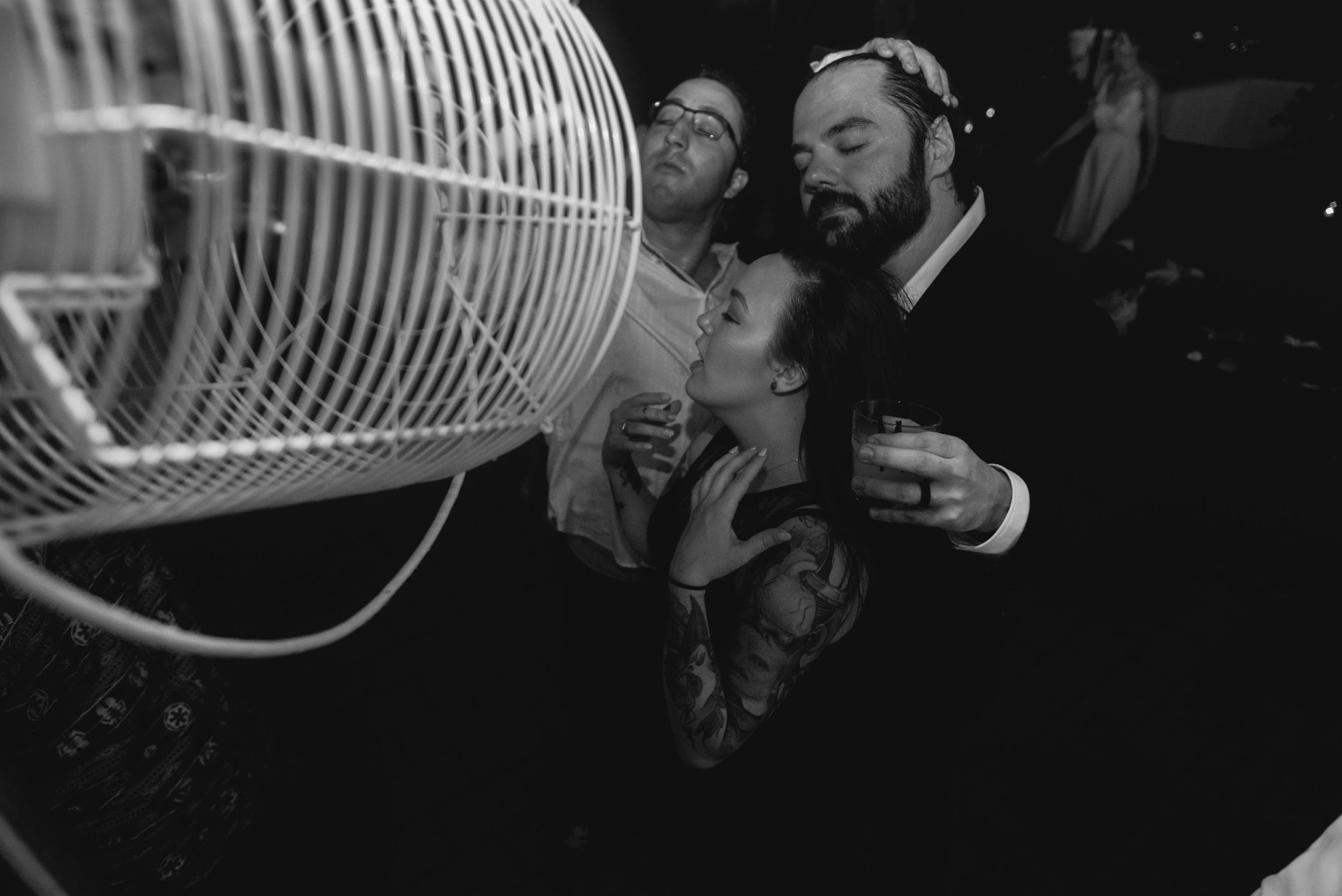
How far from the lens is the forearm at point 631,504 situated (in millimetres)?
1927

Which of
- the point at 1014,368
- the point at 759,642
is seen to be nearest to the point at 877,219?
the point at 1014,368

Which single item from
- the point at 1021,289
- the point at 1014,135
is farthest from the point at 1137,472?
the point at 1014,135

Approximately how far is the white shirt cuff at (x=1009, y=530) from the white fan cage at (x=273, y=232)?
3.39 feet

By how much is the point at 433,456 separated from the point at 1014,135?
236 inches

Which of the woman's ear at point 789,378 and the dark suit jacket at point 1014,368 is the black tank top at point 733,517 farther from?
the dark suit jacket at point 1014,368

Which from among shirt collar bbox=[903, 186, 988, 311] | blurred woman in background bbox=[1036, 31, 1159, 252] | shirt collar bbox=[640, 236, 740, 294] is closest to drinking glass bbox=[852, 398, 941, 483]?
shirt collar bbox=[903, 186, 988, 311]

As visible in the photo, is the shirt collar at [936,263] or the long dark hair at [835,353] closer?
the long dark hair at [835,353]

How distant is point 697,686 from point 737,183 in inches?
62.3

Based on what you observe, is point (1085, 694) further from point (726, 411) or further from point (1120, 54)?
point (1120, 54)

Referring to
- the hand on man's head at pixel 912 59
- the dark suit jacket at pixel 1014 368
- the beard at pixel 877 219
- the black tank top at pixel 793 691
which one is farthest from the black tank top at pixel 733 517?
the hand on man's head at pixel 912 59

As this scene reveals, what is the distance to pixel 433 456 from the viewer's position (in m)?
0.66

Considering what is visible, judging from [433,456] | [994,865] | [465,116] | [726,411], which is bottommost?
[994,865]

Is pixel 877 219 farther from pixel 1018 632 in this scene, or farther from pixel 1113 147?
pixel 1113 147

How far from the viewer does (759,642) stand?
1397mm
